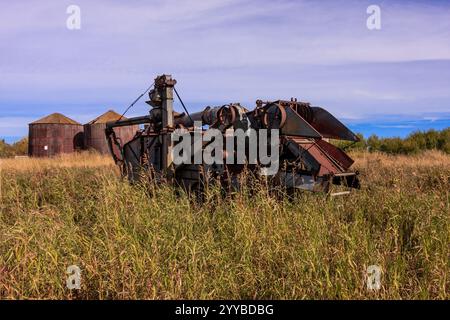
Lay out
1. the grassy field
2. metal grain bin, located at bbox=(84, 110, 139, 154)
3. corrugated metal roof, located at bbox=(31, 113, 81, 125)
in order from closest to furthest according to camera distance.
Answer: the grassy field, metal grain bin, located at bbox=(84, 110, 139, 154), corrugated metal roof, located at bbox=(31, 113, 81, 125)

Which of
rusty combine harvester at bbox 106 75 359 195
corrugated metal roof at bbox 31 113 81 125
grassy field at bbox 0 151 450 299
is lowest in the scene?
grassy field at bbox 0 151 450 299

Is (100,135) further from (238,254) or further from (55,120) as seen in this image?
(238,254)

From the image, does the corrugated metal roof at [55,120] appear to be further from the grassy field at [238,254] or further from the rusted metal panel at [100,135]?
the grassy field at [238,254]

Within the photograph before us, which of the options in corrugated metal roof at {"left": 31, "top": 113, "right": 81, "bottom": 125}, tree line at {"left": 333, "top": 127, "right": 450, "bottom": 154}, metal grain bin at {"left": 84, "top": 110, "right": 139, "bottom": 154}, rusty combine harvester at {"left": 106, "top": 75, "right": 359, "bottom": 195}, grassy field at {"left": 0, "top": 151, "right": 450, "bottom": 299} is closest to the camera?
grassy field at {"left": 0, "top": 151, "right": 450, "bottom": 299}

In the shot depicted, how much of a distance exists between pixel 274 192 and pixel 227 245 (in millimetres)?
1772

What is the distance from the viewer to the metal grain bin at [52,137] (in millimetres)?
25109

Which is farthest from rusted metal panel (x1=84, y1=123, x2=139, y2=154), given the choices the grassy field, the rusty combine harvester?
the grassy field

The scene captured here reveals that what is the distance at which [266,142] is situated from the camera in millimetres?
5699

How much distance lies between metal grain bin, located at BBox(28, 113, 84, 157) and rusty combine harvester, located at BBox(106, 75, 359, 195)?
19.9 m

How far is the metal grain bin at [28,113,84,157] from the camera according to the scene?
82.4ft

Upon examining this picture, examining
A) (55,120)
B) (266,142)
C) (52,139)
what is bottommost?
(266,142)

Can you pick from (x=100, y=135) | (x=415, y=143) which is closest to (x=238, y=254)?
(x=415, y=143)

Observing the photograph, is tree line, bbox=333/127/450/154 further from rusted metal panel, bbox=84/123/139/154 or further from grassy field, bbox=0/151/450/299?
grassy field, bbox=0/151/450/299

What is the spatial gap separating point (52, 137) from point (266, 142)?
75.2ft
